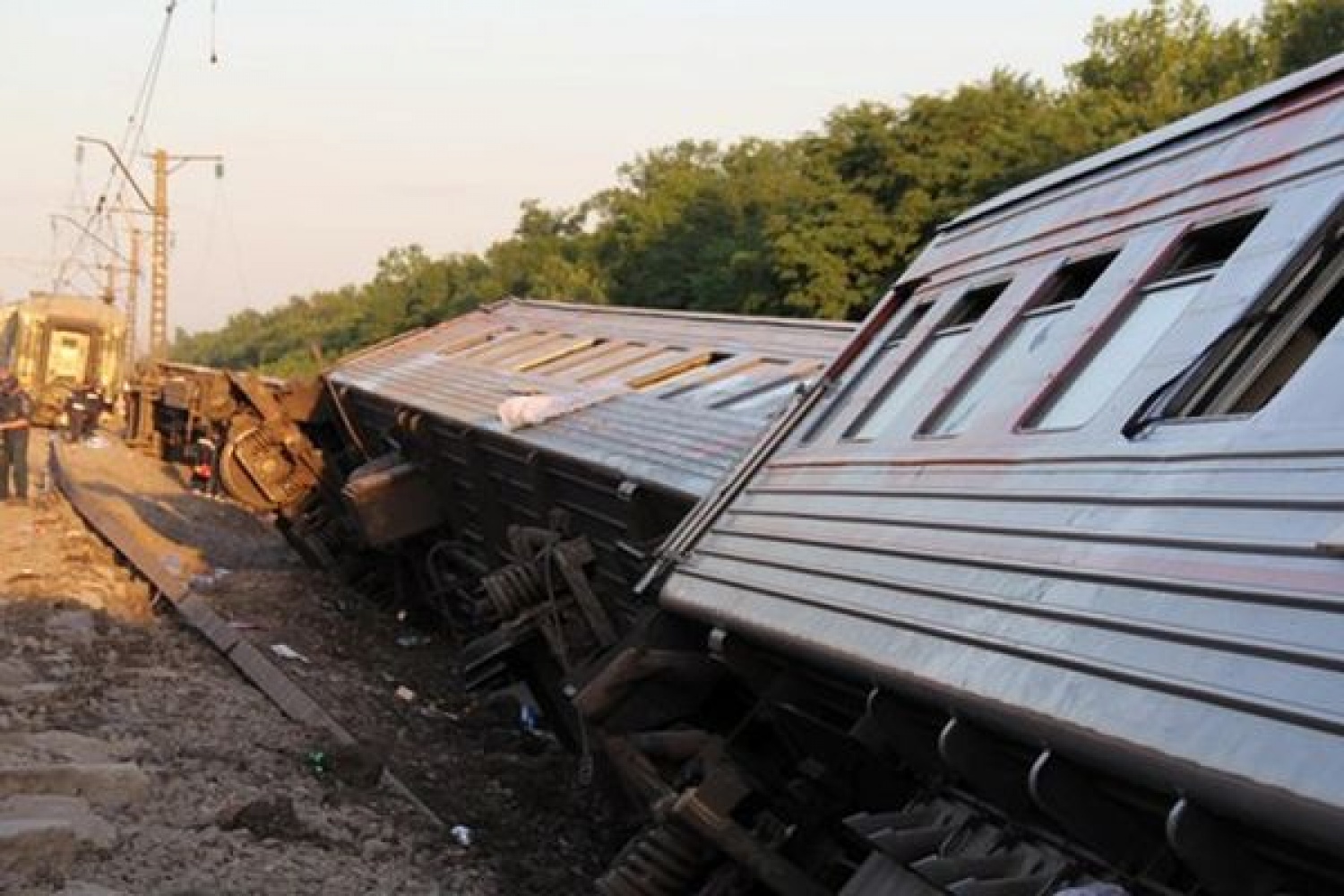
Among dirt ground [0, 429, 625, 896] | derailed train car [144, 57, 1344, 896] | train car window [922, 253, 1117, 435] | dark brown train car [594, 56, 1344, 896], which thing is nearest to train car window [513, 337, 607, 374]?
dirt ground [0, 429, 625, 896]

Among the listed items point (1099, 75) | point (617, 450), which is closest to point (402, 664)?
point (617, 450)

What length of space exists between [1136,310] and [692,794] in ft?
8.15

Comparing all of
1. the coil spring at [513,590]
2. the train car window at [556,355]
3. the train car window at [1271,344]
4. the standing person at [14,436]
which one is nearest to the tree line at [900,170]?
the standing person at [14,436]

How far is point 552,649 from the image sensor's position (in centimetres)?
788

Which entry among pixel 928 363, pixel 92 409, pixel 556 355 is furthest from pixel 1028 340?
pixel 92 409

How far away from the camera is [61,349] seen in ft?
106

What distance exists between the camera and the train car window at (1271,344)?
147 inches

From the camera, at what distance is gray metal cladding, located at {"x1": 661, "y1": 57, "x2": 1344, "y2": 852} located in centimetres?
271

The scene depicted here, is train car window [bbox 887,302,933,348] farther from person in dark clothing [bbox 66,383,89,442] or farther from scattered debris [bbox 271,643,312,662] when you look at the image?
person in dark clothing [bbox 66,383,89,442]

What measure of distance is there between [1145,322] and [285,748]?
5900mm

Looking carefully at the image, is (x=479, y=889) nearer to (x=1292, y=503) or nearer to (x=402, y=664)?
(x=1292, y=503)

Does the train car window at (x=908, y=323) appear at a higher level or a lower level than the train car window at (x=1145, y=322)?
higher

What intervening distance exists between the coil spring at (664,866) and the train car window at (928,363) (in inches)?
70.4

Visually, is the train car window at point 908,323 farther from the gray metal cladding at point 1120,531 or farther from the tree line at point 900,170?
the tree line at point 900,170
